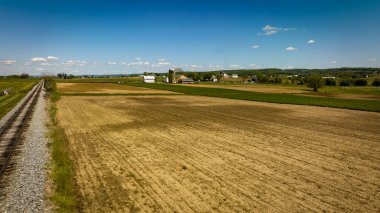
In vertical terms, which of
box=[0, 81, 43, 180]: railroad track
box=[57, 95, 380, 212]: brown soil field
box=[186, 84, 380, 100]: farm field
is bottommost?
box=[186, 84, 380, 100]: farm field

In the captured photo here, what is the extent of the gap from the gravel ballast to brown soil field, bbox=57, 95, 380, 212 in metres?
1.59

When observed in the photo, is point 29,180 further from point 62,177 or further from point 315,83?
point 315,83

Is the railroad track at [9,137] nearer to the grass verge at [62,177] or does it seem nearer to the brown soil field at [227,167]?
the grass verge at [62,177]

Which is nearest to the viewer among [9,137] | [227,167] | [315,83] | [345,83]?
[227,167]

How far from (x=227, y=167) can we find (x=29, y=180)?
9431 mm

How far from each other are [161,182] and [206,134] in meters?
11.2

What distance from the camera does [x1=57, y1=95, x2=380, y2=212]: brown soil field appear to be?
11102 millimetres

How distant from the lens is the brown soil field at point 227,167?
11.1 metres

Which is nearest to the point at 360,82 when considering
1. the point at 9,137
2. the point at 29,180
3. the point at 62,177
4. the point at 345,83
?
the point at 345,83

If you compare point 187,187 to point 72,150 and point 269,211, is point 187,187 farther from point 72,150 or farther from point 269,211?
point 72,150

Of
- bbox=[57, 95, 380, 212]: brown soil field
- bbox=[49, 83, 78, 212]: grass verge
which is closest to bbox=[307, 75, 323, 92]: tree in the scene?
bbox=[57, 95, 380, 212]: brown soil field

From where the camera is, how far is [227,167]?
50.5 ft

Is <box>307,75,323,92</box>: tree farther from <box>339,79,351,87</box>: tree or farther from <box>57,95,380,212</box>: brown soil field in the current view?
<box>57,95,380,212</box>: brown soil field

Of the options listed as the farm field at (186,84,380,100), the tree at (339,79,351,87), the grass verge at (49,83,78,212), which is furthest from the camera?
the tree at (339,79,351,87)
